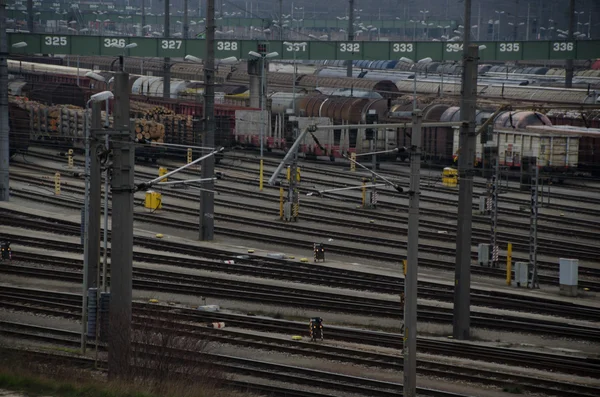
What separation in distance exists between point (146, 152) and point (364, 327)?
30104 mm

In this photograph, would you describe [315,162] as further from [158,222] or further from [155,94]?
[155,94]

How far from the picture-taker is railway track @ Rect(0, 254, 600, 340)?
26.0m

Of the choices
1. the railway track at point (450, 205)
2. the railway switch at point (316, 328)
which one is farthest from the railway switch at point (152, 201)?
the railway switch at point (316, 328)

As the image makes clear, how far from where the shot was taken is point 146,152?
178ft

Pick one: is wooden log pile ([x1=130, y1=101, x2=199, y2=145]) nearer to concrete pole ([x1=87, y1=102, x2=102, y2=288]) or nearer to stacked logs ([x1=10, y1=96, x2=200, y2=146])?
stacked logs ([x1=10, y1=96, x2=200, y2=146])

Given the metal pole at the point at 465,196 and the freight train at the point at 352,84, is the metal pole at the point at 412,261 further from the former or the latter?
the freight train at the point at 352,84

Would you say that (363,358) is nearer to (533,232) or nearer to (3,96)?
(533,232)

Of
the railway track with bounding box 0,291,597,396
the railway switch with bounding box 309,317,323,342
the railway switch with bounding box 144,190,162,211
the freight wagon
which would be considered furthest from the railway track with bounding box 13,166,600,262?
Answer: the railway track with bounding box 0,291,597,396

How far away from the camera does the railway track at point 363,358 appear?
20.3 metres

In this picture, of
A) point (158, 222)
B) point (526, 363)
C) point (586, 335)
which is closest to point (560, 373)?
point (526, 363)

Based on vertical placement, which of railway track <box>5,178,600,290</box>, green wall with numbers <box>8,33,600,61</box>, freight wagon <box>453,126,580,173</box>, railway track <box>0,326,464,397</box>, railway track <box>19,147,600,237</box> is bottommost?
railway track <box>5,178,600,290</box>

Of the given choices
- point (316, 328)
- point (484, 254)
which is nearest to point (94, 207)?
point (316, 328)

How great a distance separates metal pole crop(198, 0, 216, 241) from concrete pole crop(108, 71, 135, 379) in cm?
1746

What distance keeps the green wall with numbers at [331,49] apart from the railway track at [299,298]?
2766 cm
